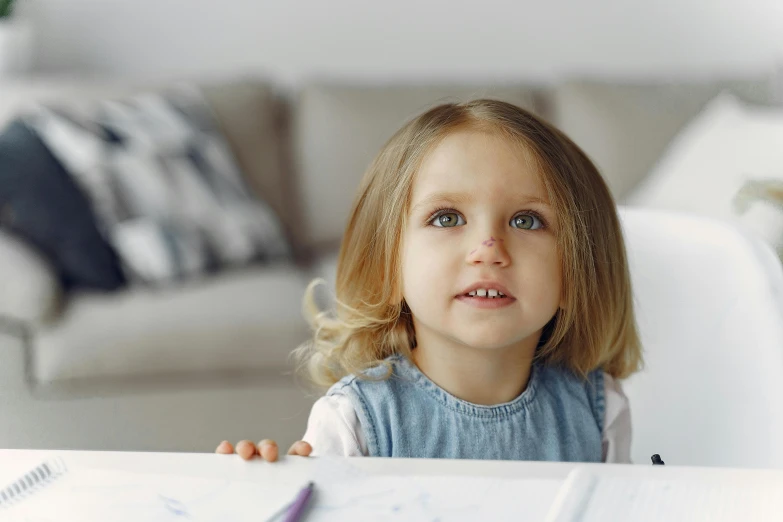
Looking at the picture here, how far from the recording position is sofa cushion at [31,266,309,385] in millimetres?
1803

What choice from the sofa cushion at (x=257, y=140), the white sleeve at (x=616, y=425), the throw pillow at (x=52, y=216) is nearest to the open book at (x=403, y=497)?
the white sleeve at (x=616, y=425)

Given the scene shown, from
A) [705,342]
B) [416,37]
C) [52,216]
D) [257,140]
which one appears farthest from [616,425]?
[416,37]

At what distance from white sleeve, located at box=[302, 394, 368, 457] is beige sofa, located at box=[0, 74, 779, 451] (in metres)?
0.24

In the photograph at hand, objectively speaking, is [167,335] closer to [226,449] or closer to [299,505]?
[226,449]

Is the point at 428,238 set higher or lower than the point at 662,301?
higher

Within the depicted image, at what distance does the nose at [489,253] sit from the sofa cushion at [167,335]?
1.17m

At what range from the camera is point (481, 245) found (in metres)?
0.70

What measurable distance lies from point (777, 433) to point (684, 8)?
7.23 feet

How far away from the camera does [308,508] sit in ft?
1.75

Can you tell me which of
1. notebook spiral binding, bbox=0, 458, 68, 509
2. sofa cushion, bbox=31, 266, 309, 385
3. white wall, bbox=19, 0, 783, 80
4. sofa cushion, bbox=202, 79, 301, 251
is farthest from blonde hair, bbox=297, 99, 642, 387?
white wall, bbox=19, 0, 783, 80

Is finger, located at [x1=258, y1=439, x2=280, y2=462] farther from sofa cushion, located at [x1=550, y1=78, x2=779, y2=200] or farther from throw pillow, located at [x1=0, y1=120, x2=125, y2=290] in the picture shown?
sofa cushion, located at [x1=550, y1=78, x2=779, y2=200]

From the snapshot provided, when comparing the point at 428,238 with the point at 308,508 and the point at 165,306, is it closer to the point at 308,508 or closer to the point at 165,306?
the point at 308,508

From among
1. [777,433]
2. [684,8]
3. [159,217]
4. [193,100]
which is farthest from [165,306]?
[684,8]

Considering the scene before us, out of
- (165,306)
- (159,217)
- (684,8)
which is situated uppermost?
(684,8)
